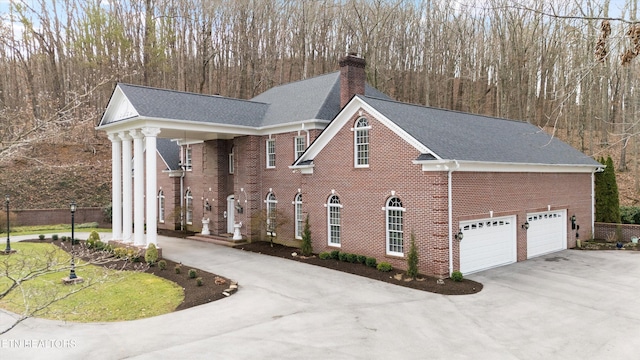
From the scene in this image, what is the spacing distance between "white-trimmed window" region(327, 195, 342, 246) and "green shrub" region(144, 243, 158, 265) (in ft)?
25.7

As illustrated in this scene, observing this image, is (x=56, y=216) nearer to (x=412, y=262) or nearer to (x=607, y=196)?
(x=412, y=262)

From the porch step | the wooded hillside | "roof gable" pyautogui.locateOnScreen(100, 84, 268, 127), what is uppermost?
the wooded hillside

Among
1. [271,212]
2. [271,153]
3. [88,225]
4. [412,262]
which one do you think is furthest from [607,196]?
[88,225]

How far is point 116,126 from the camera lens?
2234 cm

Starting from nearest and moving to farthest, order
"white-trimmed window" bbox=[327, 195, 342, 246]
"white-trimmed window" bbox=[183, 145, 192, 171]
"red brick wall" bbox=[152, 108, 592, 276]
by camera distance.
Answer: "red brick wall" bbox=[152, 108, 592, 276]
"white-trimmed window" bbox=[327, 195, 342, 246]
"white-trimmed window" bbox=[183, 145, 192, 171]

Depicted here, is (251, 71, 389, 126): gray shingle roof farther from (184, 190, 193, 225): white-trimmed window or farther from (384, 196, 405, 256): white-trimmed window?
(184, 190, 193, 225): white-trimmed window

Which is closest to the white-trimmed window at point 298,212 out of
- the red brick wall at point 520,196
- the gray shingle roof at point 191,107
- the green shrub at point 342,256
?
the green shrub at point 342,256

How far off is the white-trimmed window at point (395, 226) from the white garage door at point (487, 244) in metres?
2.30

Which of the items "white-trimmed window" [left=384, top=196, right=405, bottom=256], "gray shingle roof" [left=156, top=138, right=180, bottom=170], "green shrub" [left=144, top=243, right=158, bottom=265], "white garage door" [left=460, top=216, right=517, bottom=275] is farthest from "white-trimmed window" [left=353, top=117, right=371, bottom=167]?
"gray shingle roof" [left=156, top=138, right=180, bottom=170]

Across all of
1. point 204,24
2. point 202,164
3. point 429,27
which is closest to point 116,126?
point 202,164

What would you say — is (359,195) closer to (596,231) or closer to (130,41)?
(596,231)

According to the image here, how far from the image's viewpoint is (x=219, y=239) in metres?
25.5

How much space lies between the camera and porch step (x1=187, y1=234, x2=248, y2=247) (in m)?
24.3

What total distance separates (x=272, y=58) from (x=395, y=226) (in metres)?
34.0
